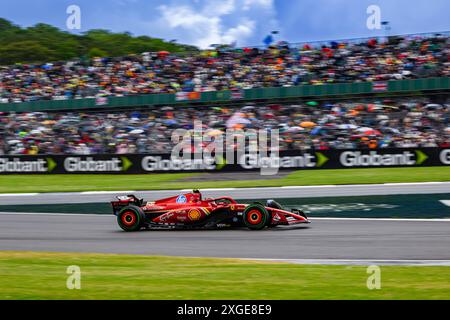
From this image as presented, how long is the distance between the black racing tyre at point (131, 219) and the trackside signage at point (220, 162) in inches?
536

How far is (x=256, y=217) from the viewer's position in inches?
502

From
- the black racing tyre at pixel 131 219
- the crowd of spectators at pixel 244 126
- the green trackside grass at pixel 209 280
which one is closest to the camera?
the green trackside grass at pixel 209 280

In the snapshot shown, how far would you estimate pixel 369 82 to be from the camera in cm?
3009

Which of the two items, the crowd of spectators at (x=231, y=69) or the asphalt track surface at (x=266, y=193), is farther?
the crowd of spectators at (x=231, y=69)

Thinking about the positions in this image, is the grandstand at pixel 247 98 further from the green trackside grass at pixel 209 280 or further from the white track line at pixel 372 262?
the green trackside grass at pixel 209 280

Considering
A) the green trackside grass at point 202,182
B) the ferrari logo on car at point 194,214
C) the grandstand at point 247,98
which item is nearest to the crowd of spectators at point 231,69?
the grandstand at point 247,98

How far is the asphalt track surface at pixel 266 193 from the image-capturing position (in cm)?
1946

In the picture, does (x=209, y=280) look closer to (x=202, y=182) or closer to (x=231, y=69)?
(x=202, y=182)

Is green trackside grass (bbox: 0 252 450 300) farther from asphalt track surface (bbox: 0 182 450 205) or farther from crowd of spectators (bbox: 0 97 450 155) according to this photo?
crowd of spectators (bbox: 0 97 450 155)

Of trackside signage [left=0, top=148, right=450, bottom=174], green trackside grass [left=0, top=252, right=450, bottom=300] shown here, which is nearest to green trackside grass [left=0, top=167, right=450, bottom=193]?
trackside signage [left=0, top=148, right=450, bottom=174]

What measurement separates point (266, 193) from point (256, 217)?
7.85 meters

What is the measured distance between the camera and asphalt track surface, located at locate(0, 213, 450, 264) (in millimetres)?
10203

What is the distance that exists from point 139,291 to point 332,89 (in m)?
24.8
